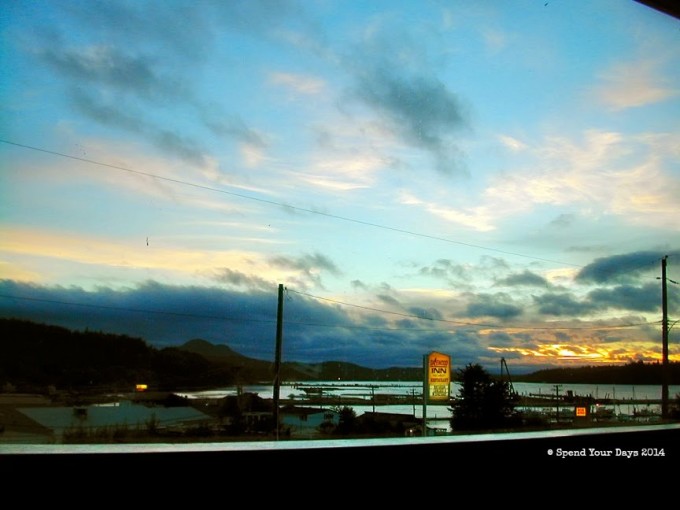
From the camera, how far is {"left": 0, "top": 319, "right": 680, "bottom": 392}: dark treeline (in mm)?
6629

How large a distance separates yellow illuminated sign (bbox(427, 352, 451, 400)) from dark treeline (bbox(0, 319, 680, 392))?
0.57 meters

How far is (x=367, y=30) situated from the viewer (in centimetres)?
384

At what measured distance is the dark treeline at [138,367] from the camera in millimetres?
6629

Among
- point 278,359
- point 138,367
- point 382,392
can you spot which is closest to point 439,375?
point 382,392

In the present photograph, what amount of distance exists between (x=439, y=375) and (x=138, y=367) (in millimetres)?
5712

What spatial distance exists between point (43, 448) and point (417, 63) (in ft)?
11.6

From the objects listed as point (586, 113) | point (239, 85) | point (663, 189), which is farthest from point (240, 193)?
point (663, 189)

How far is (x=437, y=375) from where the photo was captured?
1112cm

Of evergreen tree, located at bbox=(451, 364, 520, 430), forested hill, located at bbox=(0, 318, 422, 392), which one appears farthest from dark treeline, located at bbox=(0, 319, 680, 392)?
evergreen tree, located at bbox=(451, 364, 520, 430)

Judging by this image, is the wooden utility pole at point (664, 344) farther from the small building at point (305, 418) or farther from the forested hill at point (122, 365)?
the small building at point (305, 418)

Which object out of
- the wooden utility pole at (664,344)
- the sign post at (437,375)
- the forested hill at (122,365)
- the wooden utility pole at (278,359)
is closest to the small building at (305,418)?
the wooden utility pole at (278,359)

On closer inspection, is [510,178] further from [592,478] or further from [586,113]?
[592,478]

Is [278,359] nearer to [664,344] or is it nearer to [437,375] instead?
[437,375]

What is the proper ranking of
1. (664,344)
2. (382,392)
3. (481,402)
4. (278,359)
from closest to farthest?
(278,359), (382,392), (664,344), (481,402)
